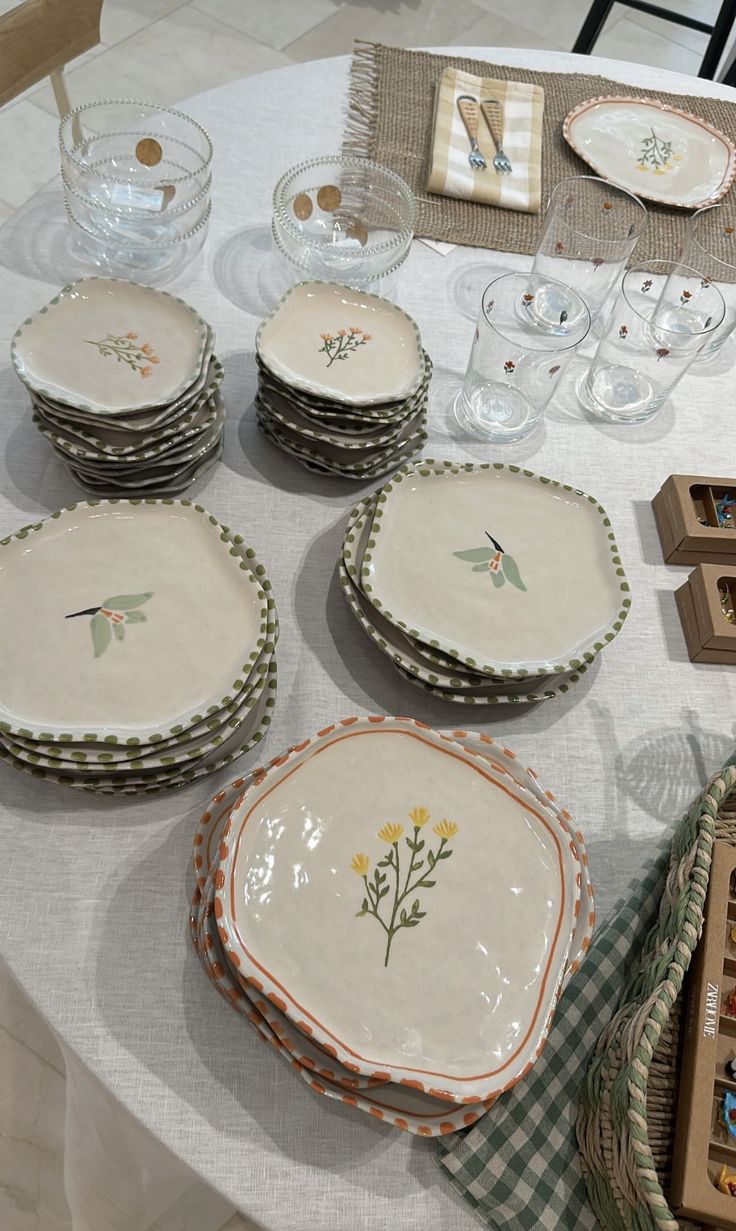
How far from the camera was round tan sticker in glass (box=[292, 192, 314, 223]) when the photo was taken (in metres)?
1.18

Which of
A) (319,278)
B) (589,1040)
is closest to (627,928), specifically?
(589,1040)

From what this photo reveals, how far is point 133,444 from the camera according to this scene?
2.84ft

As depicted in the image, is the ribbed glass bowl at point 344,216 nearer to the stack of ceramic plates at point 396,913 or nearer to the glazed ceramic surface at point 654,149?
the glazed ceramic surface at point 654,149

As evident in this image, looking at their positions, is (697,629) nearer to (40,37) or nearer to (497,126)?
(497,126)

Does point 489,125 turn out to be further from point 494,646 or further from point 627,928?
point 627,928

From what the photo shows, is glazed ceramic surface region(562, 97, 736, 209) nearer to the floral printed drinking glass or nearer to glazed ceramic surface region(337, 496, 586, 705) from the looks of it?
the floral printed drinking glass

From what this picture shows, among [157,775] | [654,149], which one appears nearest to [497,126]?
[654,149]

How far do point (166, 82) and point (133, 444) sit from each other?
7.70ft

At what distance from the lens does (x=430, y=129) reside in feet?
4.40

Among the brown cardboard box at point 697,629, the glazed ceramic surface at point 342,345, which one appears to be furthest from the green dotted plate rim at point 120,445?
the brown cardboard box at point 697,629

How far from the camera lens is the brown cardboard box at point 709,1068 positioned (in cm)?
58

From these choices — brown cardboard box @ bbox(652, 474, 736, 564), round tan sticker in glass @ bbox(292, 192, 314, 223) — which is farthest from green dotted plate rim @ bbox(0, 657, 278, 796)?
round tan sticker in glass @ bbox(292, 192, 314, 223)

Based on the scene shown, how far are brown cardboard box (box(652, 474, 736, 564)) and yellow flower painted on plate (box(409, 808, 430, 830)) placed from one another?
1.45ft

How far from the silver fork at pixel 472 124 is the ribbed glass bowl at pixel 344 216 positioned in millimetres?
168
